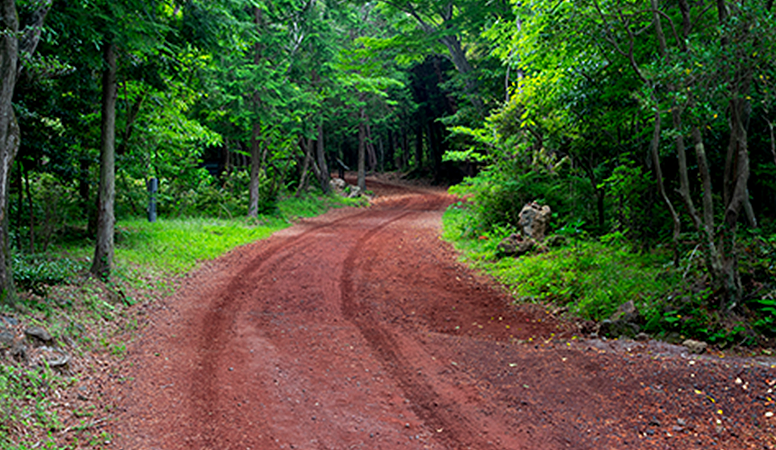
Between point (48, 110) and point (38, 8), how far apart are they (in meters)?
3.44

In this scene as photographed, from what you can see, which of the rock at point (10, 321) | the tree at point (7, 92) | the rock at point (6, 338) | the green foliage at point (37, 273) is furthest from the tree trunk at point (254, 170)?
the rock at point (6, 338)

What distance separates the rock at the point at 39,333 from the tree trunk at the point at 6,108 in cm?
63

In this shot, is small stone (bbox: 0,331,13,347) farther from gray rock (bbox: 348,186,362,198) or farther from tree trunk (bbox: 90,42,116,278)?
gray rock (bbox: 348,186,362,198)

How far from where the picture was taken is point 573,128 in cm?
1106

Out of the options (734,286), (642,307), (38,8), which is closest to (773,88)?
(734,286)

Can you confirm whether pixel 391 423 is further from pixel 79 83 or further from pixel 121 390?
pixel 79 83

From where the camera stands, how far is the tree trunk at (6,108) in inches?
220

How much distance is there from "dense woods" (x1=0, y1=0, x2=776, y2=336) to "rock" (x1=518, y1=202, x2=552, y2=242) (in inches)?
18.3

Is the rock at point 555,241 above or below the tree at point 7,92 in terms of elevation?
below

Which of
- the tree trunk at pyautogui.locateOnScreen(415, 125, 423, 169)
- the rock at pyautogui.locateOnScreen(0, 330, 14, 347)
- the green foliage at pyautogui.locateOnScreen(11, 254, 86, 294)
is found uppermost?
the tree trunk at pyautogui.locateOnScreen(415, 125, 423, 169)

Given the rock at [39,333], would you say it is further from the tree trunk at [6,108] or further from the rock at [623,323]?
the rock at [623,323]

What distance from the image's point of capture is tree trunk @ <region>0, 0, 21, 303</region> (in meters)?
5.59

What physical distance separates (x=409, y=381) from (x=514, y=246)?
6839 mm

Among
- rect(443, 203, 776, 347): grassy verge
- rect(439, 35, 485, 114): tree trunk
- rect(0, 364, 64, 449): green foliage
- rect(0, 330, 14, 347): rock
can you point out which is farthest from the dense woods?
rect(0, 364, 64, 449): green foliage
